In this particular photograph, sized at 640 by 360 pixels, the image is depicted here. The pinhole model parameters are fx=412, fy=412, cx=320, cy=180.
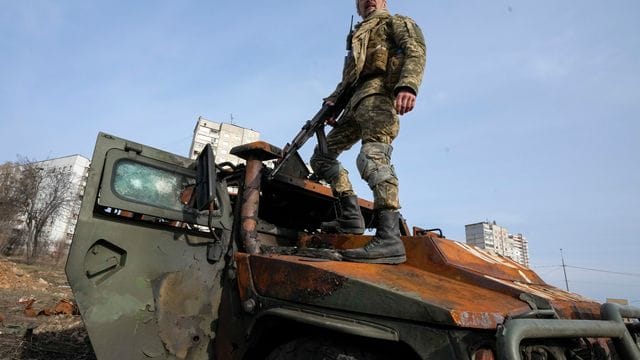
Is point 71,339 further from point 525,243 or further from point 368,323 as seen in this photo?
point 525,243

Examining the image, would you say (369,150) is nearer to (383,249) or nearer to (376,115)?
(376,115)

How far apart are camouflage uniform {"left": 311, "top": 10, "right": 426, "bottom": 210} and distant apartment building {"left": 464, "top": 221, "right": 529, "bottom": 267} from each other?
57.0m

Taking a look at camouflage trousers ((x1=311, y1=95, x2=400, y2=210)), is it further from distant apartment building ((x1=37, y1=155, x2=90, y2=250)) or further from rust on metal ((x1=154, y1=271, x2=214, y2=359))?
distant apartment building ((x1=37, y1=155, x2=90, y2=250))

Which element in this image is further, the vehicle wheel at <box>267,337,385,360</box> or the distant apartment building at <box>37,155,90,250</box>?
the distant apartment building at <box>37,155,90,250</box>

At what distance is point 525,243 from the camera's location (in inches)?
2704

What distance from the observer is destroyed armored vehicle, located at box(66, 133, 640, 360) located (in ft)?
5.86

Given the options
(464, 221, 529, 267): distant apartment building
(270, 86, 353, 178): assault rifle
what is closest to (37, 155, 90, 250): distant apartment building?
(270, 86, 353, 178): assault rifle

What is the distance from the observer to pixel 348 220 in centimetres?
338

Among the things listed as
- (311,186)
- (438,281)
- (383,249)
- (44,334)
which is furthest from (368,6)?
(44,334)

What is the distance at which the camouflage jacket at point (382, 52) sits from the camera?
3146mm

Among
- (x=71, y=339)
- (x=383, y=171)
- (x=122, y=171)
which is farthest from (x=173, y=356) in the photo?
(x=71, y=339)

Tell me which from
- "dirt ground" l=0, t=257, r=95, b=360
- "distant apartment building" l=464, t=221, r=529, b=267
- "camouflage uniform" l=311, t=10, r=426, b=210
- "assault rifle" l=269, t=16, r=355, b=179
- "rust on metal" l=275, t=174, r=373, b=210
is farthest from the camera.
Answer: "distant apartment building" l=464, t=221, r=529, b=267

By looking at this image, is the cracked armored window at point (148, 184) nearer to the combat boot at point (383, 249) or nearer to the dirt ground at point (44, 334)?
the combat boot at point (383, 249)

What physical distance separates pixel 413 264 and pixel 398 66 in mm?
1555
